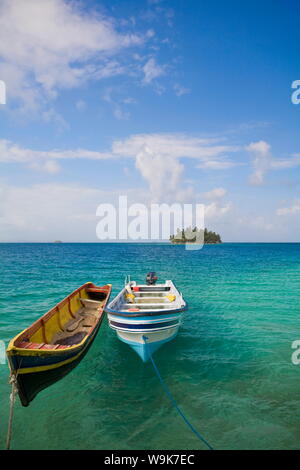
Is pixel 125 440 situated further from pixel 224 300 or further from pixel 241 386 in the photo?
pixel 224 300

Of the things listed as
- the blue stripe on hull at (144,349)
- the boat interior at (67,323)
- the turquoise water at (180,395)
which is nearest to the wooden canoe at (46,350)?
the boat interior at (67,323)

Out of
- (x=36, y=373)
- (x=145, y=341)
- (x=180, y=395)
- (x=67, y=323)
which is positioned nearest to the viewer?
(x=36, y=373)

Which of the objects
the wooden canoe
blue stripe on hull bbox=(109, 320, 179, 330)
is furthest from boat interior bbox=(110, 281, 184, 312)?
the wooden canoe

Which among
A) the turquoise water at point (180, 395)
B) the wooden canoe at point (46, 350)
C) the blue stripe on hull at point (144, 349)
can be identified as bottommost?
the turquoise water at point (180, 395)

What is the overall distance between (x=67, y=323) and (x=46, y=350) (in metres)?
5.92

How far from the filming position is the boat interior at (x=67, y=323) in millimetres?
8812

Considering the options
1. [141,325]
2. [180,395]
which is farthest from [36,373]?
[180,395]

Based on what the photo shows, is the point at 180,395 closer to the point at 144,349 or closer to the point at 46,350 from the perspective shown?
the point at 144,349

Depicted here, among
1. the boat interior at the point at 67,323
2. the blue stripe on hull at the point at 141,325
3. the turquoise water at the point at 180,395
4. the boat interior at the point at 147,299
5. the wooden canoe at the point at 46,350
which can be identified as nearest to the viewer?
the turquoise water at the point at 180,395

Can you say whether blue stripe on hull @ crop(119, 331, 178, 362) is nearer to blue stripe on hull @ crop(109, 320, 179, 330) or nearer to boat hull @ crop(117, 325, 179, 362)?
boat hull @ crop(117, 325, 179, 362)

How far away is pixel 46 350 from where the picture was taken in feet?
24.5

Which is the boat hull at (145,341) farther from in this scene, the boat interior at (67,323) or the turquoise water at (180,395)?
the boat interior at (67,323)

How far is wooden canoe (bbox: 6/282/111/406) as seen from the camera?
7.09 m
